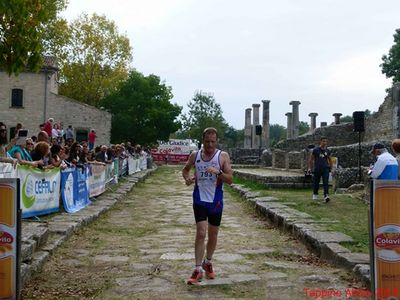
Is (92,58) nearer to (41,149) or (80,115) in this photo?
(80,115)

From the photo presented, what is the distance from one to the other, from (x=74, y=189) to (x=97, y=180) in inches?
114

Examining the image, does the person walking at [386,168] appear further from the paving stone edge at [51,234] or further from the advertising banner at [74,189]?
the advertising banner at [74,189]

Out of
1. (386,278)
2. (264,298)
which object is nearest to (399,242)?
(386,278)

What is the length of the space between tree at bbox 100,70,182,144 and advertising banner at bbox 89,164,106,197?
3075 cm

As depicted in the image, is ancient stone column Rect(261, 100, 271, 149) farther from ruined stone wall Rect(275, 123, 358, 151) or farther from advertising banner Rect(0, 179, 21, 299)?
advertising banner Rect(0, 179, 21, 299)

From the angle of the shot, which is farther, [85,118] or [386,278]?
[85,118]

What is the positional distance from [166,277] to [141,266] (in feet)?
2.27

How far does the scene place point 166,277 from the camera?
5.86 metres

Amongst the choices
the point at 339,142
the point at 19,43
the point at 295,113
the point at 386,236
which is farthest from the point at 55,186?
the point at 295,113

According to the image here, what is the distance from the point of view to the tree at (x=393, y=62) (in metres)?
47.7

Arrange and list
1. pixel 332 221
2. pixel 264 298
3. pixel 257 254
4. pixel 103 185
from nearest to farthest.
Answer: pixel 264 298
pixel 257 254
pixel 332 221
pixel 103 185

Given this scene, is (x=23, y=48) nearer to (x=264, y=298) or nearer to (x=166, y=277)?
(x=166, y=277)

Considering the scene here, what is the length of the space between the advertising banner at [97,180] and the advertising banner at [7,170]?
16.0ft

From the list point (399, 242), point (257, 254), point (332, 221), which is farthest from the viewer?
point (332, 221)
